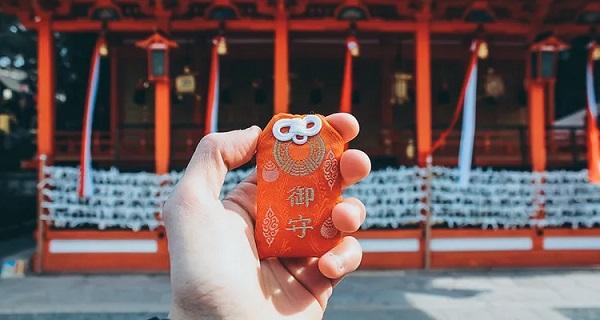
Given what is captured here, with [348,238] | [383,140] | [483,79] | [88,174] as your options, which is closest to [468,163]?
[383,140]

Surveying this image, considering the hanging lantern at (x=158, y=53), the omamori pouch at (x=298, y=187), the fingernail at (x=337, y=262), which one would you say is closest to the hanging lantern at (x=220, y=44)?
the hanging lantern at (x=158, y=53)

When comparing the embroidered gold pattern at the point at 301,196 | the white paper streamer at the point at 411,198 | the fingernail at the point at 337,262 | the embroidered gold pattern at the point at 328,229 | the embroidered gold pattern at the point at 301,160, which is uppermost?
the embroidered gold pattern at the point at 301,160

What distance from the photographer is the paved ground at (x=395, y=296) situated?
6074mm

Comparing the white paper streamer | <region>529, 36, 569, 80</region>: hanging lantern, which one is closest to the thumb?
the white paper streamer

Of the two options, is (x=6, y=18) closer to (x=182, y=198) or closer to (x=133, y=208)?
(x=133, y=208)

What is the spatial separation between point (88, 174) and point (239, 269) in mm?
6590

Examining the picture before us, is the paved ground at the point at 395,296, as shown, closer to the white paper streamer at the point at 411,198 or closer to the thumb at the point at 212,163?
the white paper streamer at the point at 411,198

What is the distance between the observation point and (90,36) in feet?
41.7

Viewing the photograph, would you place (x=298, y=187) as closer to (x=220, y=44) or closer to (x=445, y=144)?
(x=220, y=44)

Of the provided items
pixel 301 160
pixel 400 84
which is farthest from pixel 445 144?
pixel 301 160

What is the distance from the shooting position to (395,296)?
6707 millimetres

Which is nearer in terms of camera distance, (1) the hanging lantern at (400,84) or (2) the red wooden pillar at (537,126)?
(2) the red wooden pillar at (537,126)

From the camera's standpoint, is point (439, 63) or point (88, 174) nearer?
point (88, 174)

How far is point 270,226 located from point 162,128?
21.7ft
